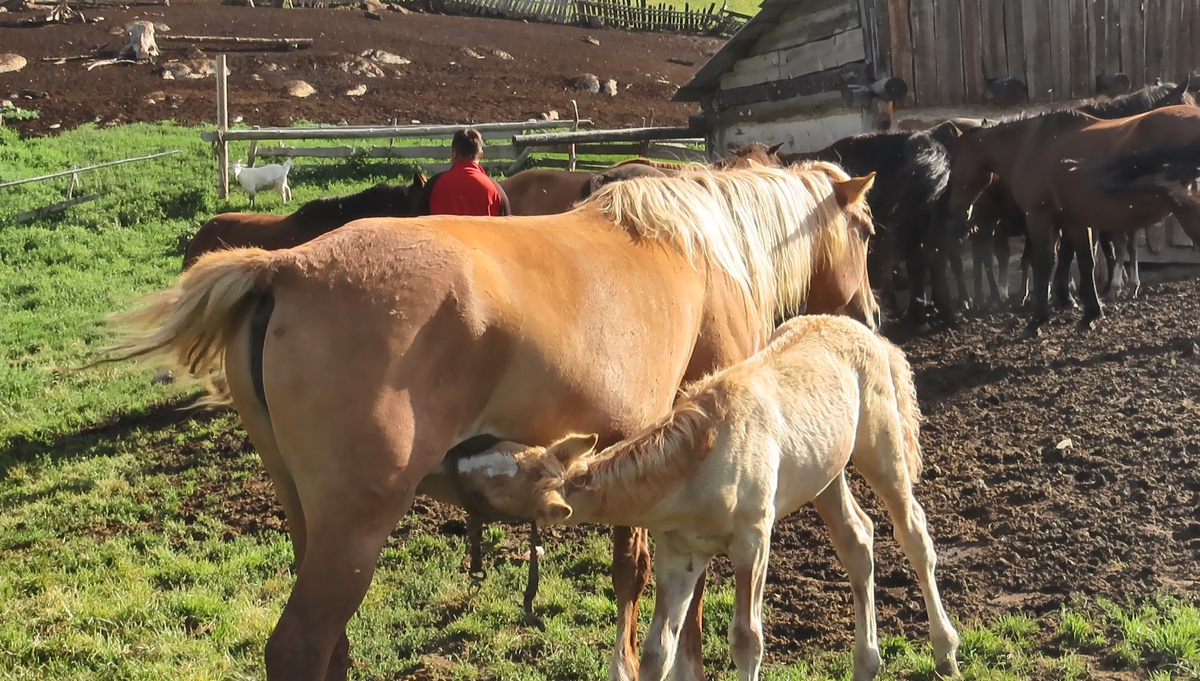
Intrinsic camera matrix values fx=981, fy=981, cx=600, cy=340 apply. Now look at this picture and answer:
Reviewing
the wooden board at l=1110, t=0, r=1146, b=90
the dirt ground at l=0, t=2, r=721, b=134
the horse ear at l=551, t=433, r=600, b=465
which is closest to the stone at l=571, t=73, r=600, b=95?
the dirt ground at l=0, t=2, r=721, b=134

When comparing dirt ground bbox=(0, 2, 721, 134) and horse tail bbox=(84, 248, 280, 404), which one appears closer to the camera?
horse tail bbox=(84, 248, 280, 404)

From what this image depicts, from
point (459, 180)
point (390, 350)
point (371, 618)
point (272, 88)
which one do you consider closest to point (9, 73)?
point (272, 88)

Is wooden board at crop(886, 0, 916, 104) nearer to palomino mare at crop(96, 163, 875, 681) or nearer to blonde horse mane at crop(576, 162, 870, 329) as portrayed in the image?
blonde horse mane at crop(576, 162, 870, 329)

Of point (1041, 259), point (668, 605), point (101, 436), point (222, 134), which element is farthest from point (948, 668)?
point (222, 134)

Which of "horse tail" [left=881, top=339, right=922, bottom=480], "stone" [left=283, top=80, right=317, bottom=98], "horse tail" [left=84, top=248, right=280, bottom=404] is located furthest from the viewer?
"stone" [left=283, top=80, right=317, bottom=98]

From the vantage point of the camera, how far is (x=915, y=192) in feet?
31.9

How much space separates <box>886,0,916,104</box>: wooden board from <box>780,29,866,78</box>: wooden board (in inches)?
14.8

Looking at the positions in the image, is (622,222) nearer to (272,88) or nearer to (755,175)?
(755,175)

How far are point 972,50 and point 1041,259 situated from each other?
11.4ft

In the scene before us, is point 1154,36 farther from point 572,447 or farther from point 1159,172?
point 572,447

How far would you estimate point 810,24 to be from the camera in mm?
13094

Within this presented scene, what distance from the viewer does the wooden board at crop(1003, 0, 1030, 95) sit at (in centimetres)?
1209

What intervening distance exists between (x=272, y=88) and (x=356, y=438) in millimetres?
21580

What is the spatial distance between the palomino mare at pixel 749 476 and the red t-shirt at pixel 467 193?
3691mm
